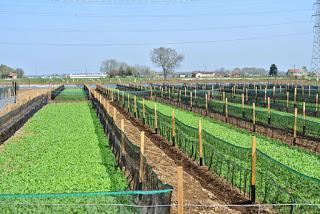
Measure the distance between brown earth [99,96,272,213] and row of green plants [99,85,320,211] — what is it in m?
0.37

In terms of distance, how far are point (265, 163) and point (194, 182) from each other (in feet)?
7.65

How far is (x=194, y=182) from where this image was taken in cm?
1395

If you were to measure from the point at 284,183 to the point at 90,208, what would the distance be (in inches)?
221

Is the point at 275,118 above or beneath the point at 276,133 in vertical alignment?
above

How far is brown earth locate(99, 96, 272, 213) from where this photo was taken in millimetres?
11680

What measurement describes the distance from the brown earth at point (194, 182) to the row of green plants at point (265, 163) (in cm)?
37

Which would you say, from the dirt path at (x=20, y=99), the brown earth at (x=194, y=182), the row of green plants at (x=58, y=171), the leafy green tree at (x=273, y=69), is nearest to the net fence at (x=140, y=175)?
the row of green plants at (x=58, y=171)

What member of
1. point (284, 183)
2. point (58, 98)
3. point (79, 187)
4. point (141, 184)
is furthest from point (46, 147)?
point (58, 98)

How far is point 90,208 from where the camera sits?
9.70 metres

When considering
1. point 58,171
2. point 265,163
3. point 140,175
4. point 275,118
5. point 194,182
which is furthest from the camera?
point 275,118

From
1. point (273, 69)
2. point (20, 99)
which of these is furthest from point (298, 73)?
point (20, 99)

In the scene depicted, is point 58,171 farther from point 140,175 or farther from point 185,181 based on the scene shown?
point 140,175

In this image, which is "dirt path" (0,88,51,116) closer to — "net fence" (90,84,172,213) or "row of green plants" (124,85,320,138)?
"row of green plants" (124,85,320,138)

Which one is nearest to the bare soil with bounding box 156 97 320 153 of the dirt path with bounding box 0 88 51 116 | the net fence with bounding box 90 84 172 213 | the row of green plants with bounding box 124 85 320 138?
the row of green plants with bounding box 124 85 320 138
